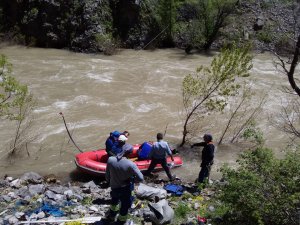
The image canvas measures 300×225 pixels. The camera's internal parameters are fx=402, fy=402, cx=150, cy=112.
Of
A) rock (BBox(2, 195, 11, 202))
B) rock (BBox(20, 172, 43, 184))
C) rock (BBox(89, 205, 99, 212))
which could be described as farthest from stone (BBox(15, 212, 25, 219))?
rock (BBox(20, 172, 43, 184))

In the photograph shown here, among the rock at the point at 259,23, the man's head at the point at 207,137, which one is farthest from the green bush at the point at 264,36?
the man's head at the point at 207,137

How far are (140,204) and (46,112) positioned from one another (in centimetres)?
780

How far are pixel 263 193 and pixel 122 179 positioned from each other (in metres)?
2.34

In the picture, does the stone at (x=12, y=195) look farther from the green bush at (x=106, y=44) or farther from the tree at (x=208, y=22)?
the tree at (x=208, y=22)

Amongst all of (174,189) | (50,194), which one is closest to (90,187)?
(50,194)

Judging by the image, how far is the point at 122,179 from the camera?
22.3 feet

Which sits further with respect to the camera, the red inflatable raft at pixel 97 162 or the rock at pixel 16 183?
the red inflatable raft at pixel 97 162

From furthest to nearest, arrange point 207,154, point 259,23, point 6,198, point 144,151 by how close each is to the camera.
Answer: point 259,23
point 144,151
point 207,154
point 6,198

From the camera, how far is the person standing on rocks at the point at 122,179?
22.0 ft

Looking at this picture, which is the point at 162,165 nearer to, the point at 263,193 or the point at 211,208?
the point at 211,208

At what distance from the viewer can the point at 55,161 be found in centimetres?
1170

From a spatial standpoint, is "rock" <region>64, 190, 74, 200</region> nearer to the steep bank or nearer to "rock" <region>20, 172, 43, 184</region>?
"rock" <region>20, 172, 43, 184</region>

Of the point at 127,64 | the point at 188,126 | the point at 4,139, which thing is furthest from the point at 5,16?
the point at 188,126

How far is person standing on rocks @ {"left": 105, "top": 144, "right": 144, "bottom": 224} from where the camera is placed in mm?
6695
